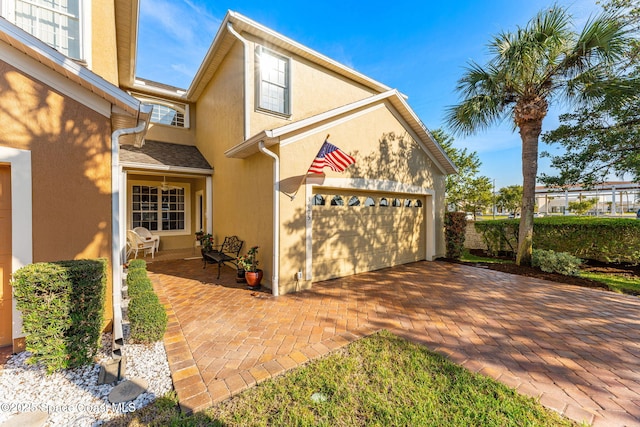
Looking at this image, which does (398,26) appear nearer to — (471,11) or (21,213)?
(471,11)

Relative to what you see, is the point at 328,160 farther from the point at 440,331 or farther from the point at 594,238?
the point at 594,238

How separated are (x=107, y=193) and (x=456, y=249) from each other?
1110 cm

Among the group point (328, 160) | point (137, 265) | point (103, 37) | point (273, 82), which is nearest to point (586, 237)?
point (328, 160)

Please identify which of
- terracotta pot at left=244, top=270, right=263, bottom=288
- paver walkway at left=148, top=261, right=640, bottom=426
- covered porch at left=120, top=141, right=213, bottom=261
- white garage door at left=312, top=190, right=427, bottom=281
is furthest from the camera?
covered porch at left=120, top=141, right=213, bottom=261

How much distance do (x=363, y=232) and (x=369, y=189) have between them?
1389 millimetres

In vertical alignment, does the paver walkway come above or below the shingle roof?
below

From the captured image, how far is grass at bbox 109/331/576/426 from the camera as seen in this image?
241 centimetres

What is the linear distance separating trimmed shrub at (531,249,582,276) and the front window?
46.9 feet

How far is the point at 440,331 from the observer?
4242 mm

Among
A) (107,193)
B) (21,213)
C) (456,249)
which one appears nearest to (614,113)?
(456,249)

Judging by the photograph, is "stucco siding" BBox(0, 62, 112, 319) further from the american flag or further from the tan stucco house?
the american flag

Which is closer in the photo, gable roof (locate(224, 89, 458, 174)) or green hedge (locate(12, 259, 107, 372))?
green hedge (locate(12, 259, 107, 372))

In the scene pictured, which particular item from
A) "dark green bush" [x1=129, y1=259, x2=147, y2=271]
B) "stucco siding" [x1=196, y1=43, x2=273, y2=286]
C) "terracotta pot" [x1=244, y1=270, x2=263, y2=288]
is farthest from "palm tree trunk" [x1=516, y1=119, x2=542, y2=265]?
"dark green bush" [x1=129, y1=259, x2=147, y2=271]

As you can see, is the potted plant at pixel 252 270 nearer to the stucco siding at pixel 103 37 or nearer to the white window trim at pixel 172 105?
the stucco siding at pixel 103 37
